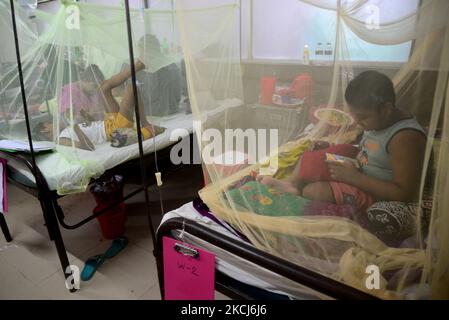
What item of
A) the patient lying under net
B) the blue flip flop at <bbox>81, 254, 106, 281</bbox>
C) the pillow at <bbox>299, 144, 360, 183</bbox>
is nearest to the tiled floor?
the blue flip flop at <bbox>81, 254, 106, 281</bbox>

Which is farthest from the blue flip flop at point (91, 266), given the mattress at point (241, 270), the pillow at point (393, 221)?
the pillow at point (393, 221)

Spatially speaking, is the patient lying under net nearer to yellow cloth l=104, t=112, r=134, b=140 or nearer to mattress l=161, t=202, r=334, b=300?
yellow cloth l=104, t=112, r=134, b=140

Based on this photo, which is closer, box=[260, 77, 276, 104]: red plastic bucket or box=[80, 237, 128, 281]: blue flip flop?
box=[260, 77, 276, 104]: red plastic bucket

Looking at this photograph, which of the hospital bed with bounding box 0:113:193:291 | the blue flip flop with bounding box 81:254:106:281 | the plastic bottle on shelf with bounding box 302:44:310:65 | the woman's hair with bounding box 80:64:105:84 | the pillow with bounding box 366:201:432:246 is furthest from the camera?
the woman's hair with bounding box 80:64:105:84

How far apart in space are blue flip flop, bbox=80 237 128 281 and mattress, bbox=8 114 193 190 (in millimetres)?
518

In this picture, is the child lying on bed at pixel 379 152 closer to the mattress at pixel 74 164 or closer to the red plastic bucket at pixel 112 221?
the mattress at pixel 74 164

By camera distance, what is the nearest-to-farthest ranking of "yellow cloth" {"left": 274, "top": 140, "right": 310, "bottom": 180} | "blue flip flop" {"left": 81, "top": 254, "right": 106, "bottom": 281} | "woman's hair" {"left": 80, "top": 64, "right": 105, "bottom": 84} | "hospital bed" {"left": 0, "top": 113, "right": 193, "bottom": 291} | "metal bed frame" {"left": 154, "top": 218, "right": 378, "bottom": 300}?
"metal bed frame" {"left": 154, "top": 218, "right": 378, "bottom": 300} < "yellow cloth" {"left": 274, "top": 140, "right": 310, "bottom": 180} < "hospital bed" {"left": 0, "top": 113, "right": 193, "bottom": 291} < "blue flip flop" {"left": 81, "top": 254, "right": 106, "bottom": 281} < "woman's hair" {"left": 80, "top": 64, "right": 105, "bottom": 84}

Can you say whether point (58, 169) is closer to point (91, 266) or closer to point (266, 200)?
point (91, 266)

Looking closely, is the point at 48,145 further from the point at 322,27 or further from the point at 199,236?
the point at 322,27

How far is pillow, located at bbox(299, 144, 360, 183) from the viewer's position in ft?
3.40

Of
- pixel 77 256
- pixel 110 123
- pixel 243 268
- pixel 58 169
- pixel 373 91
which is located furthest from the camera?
pixel 110 123

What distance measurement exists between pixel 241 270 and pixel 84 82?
156 centimetres

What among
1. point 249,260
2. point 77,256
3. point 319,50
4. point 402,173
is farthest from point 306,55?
point 77,256

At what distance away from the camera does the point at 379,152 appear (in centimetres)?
92
